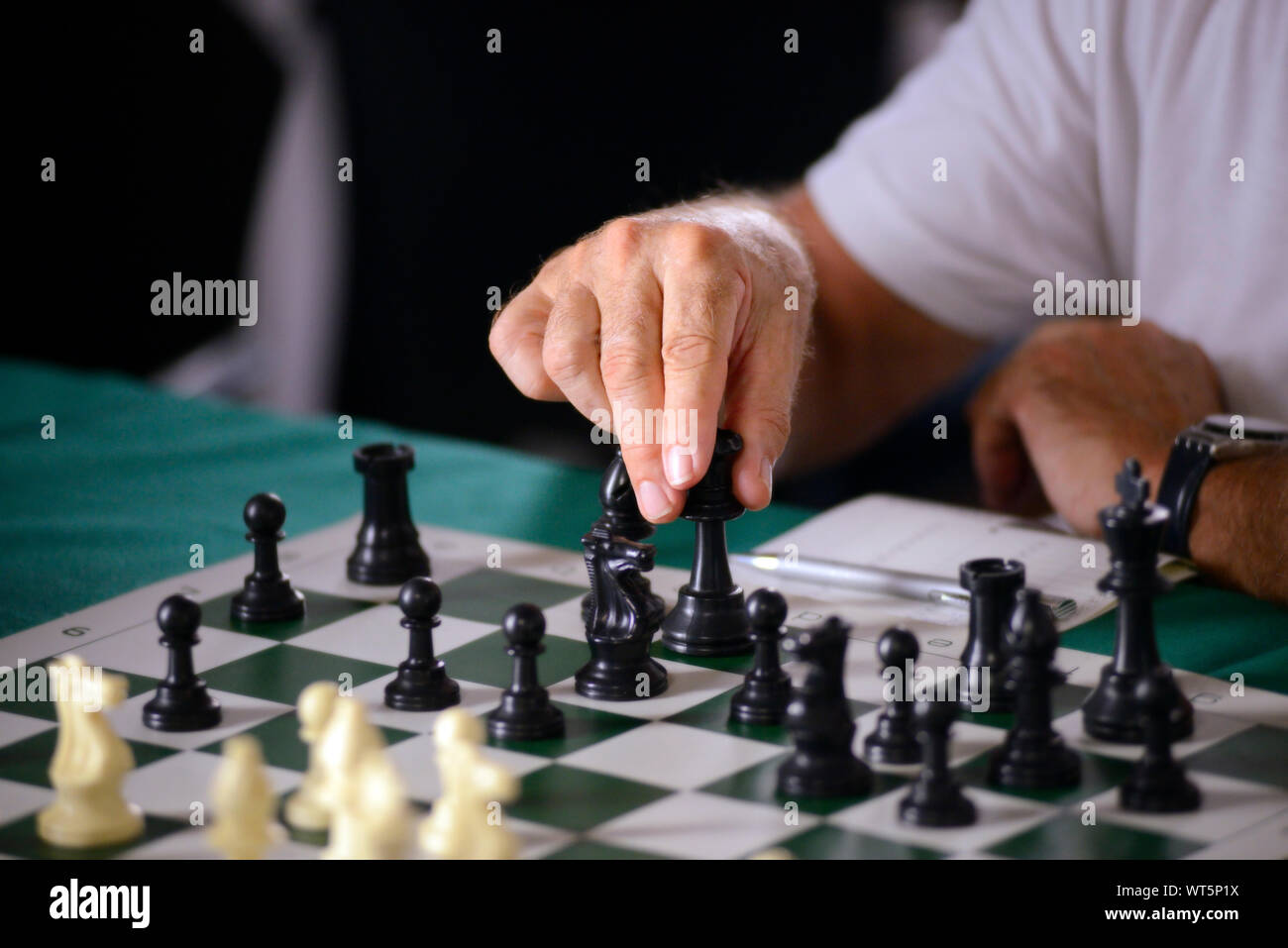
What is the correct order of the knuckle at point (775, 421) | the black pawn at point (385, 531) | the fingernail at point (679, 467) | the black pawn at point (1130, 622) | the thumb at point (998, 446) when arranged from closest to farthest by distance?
the black pawn at point (1130, 622)
the fingernail at point (679, 467)
the knuckle at point (775, 421)
the black pawn at point (385, 531)
the thumb at point (998, 446)

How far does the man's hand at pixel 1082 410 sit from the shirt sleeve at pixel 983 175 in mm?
287

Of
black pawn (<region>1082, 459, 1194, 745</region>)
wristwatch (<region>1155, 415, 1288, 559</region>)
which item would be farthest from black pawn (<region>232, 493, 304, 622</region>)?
wristwatch (<region>1155, 415, 1288, 559</region>)

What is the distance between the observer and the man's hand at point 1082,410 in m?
1.86

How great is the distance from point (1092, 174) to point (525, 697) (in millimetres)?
1542

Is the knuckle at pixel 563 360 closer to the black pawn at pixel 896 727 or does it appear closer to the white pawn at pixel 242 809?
the black pawn at pixel 896 727

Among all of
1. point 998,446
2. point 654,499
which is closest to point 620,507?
point 654,499

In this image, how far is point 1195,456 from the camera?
1648 millimetres

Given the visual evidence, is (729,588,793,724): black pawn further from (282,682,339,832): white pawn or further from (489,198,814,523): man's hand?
(282,682,339,832): white pawn

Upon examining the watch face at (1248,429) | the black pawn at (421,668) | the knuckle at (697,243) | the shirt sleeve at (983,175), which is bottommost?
the black pawn at (421,668)

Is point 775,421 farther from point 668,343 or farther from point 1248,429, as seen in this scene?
point 1248,429

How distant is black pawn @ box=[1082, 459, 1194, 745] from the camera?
3.83ft

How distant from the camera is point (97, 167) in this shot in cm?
388

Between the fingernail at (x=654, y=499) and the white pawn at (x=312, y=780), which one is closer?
the white pawn at (x=312, y=780)

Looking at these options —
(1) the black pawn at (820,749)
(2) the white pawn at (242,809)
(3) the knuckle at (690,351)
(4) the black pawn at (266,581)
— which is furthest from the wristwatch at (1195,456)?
(2) the white pawn at (242,809)
